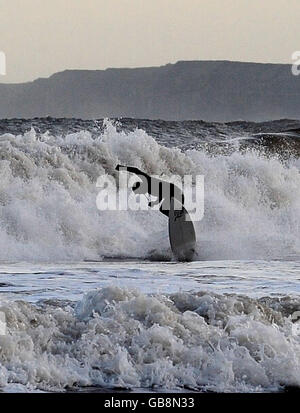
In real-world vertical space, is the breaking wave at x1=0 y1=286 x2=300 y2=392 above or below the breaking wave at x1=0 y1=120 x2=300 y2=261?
below

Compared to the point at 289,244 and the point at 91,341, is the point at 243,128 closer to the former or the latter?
the point at 289,244

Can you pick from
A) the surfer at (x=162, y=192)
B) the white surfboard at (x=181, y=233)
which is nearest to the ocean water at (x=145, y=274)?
the white surfboard at (x=181, y=233)

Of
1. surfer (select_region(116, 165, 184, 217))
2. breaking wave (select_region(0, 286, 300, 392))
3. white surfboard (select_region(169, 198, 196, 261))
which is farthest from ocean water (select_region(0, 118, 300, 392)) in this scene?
surfer (select_region(116, 165, 184, 217))

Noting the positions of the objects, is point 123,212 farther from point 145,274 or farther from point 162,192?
point 145,274

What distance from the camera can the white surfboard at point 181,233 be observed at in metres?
14.7

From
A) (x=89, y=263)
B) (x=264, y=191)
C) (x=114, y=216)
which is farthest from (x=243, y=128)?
(x=89, y=263)

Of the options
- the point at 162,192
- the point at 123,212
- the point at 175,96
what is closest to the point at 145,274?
the point at 162,192

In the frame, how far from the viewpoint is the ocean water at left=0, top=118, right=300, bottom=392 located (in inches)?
289

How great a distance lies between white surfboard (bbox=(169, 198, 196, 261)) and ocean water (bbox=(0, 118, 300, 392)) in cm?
24

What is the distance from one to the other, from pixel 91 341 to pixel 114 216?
971 centimetres

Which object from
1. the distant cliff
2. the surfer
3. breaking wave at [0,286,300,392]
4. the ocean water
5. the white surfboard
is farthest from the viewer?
the distant cliff

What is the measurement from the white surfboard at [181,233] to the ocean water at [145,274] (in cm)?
24

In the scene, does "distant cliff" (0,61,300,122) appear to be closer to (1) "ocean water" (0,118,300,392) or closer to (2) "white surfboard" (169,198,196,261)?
(1) "ocean water" (0,118,300,392)

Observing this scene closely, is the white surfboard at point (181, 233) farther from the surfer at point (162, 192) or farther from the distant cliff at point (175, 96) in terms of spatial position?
the distant cliff at point (175, 96)
